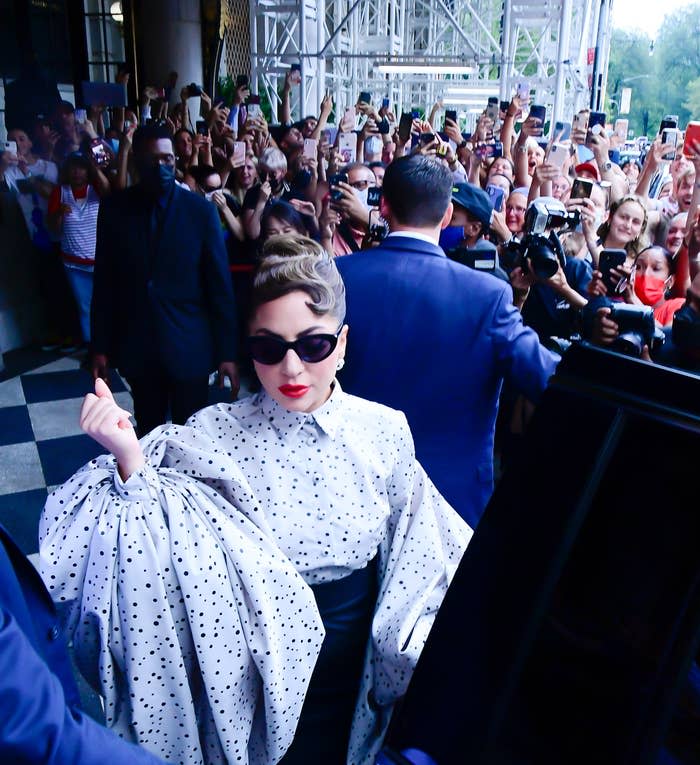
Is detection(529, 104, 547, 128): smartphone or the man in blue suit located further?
detection(529, 104, 547, 128): smartphone

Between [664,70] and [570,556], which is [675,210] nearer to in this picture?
[664,70]

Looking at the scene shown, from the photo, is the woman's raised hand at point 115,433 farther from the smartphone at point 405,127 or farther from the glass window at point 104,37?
the glass window at point 104,37

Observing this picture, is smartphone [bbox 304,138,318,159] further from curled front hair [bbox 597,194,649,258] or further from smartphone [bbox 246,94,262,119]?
curled front hair [bbox 597,194,649,258]

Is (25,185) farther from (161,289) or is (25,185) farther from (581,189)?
(581,189)

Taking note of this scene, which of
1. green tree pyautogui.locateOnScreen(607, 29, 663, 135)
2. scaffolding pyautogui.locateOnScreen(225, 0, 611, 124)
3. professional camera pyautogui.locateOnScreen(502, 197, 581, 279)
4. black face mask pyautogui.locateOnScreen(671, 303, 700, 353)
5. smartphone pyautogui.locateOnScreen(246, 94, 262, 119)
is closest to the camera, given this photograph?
black face mask pyautogui.locateOnScreen(671, 303, 700, 353)

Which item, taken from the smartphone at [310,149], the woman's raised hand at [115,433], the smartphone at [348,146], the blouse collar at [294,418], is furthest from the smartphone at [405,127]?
the woman's raised hand at [115,433]

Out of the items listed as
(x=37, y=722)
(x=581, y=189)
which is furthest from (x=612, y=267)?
(x=37, y=722)

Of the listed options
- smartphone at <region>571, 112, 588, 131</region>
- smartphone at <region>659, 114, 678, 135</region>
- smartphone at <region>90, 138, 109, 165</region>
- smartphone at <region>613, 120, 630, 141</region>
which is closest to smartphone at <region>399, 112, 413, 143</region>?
smartphone at <region>571, 112, 588, 131</region>

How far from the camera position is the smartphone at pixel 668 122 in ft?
11.2

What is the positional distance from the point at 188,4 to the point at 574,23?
473 centimetres

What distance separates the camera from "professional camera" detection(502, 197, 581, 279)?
2.12 metres

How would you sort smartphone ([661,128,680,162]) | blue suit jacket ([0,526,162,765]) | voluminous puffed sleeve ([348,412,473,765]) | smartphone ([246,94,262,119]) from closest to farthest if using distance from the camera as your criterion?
blue suit jacket ([0,526,162,765]), voluminous puffed sleeve ([348,412,473,765]), smartphone ([661,128,680,162]), smartphone ([246,94,262,119])

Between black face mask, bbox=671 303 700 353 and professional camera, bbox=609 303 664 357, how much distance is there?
422 mm

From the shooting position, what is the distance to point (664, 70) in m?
3.64
